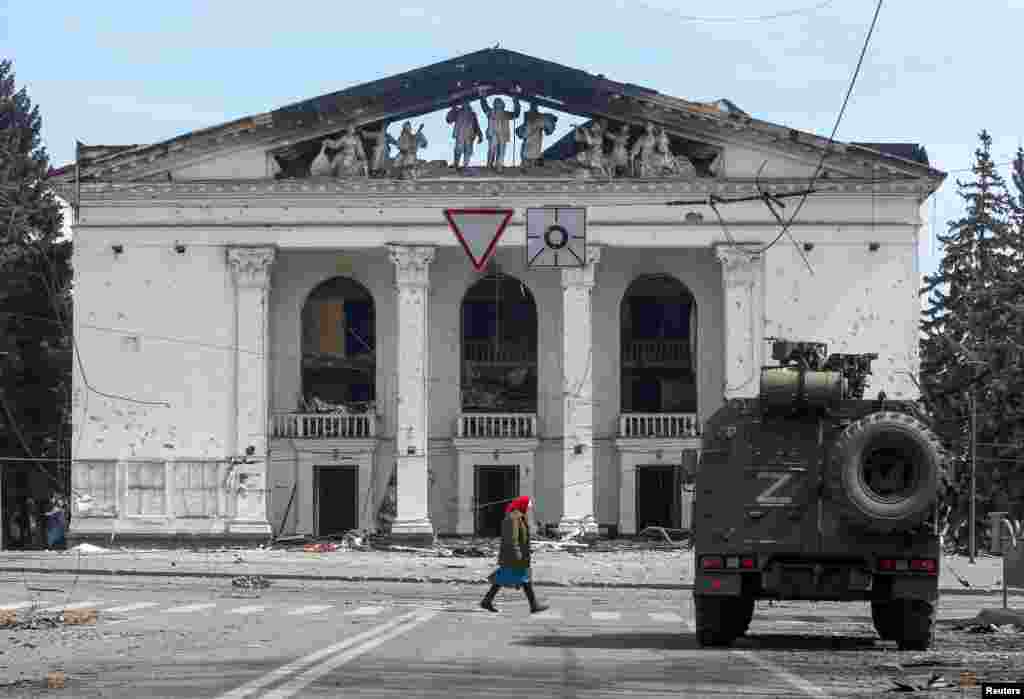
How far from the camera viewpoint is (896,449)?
1981 cm

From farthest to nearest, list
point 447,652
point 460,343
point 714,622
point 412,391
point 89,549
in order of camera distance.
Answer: point 460,343 → point 412,391 → point 89,549 → point 714,622 → point 447,652

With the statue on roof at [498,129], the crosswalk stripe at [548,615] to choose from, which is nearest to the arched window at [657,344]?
the statue on roof at [498,129]

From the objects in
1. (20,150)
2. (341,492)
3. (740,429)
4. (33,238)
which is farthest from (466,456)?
(740,429)

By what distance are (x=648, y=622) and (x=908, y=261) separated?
Answer: 32.6m

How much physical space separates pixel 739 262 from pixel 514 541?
30.6m

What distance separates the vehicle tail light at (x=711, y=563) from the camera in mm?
20469

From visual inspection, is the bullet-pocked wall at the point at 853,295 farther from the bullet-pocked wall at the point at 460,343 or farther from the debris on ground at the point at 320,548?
the debris on ground at the point at 320,548

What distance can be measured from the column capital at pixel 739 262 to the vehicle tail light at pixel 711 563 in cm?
3608

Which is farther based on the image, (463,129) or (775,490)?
(463,129)

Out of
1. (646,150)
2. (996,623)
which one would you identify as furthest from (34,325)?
(996,623)

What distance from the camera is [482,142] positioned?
5678cm

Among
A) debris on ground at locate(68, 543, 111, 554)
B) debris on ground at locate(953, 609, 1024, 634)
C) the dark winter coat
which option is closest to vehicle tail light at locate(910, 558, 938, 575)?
debris on ground at locate(953, 609, 1024, 634)

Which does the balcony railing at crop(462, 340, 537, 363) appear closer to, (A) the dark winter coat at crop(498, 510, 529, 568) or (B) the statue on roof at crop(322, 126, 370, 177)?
(B) the statue on roof at crop(322, 126, 370, 177)

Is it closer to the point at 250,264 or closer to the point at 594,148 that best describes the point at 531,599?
the point at 594,148
